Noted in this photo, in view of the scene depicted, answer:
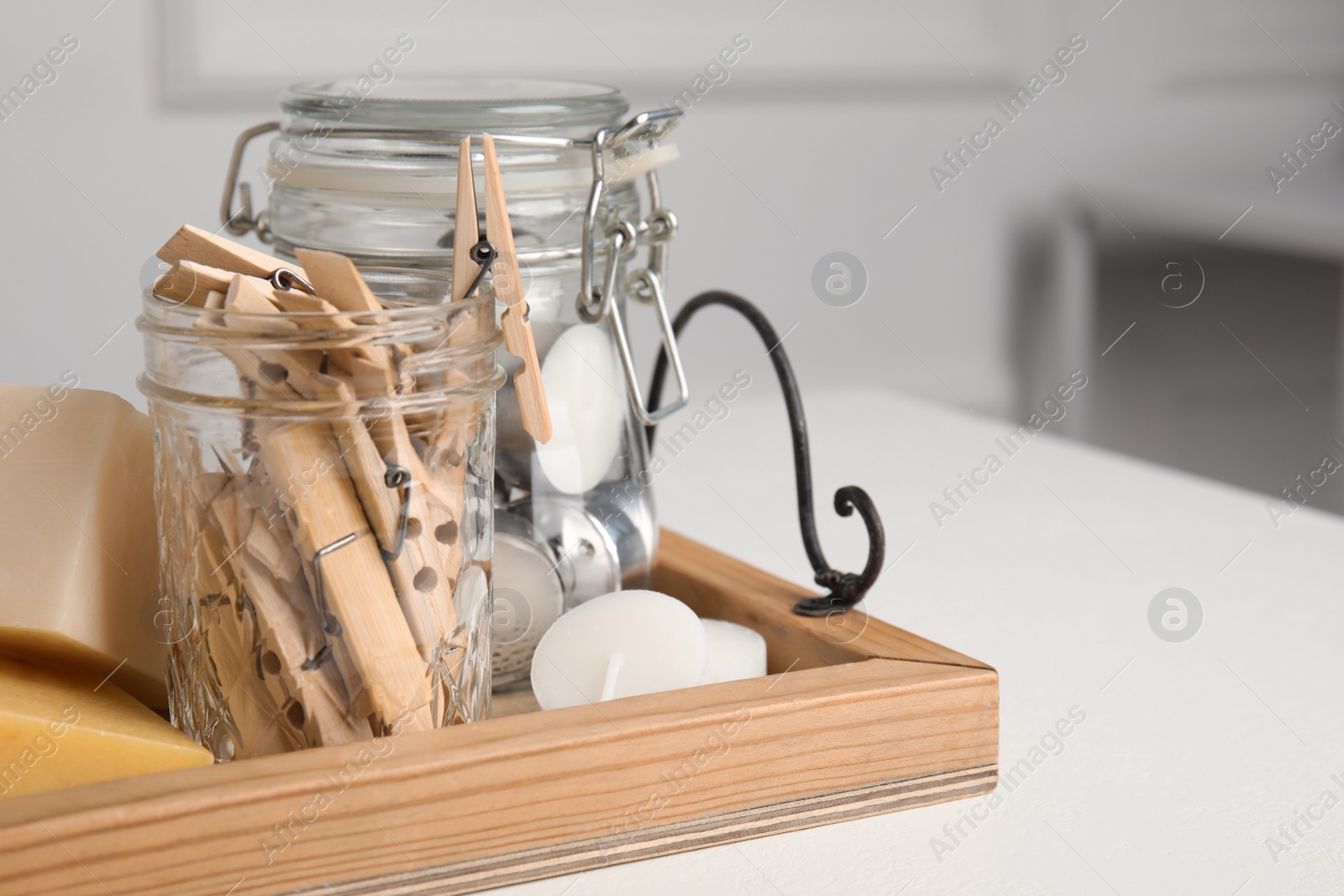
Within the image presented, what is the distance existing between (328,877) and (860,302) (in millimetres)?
956

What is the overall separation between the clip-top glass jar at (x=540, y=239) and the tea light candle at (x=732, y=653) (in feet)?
0.11

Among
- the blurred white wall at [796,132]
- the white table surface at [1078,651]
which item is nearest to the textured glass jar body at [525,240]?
the white table surface at [1078,651]

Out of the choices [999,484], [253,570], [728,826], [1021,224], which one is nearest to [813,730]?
[728,826]

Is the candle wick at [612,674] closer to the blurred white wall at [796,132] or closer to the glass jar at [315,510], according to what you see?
the glass jar at [315,510]

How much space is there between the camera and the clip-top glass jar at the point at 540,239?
0.37 m

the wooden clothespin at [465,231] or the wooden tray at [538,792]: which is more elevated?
the wooden clothespin at [465,231]

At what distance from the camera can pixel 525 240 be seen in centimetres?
38

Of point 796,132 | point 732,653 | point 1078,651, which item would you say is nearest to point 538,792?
point 732,653

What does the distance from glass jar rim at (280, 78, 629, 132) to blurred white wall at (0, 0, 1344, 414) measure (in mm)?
531

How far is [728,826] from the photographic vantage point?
32 centimetres

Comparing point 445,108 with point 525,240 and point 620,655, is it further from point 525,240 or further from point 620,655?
point 620,655

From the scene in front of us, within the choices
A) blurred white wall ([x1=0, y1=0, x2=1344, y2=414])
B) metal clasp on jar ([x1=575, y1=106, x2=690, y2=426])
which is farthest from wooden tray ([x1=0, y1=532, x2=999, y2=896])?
blurred white wall ([x1=0, y1=0, x2=1344, y2=414])

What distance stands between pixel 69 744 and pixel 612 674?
0.14m

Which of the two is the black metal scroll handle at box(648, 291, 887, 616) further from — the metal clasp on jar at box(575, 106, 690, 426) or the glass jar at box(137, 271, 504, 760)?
the glass jar at box(137, 271, 504, 760)
